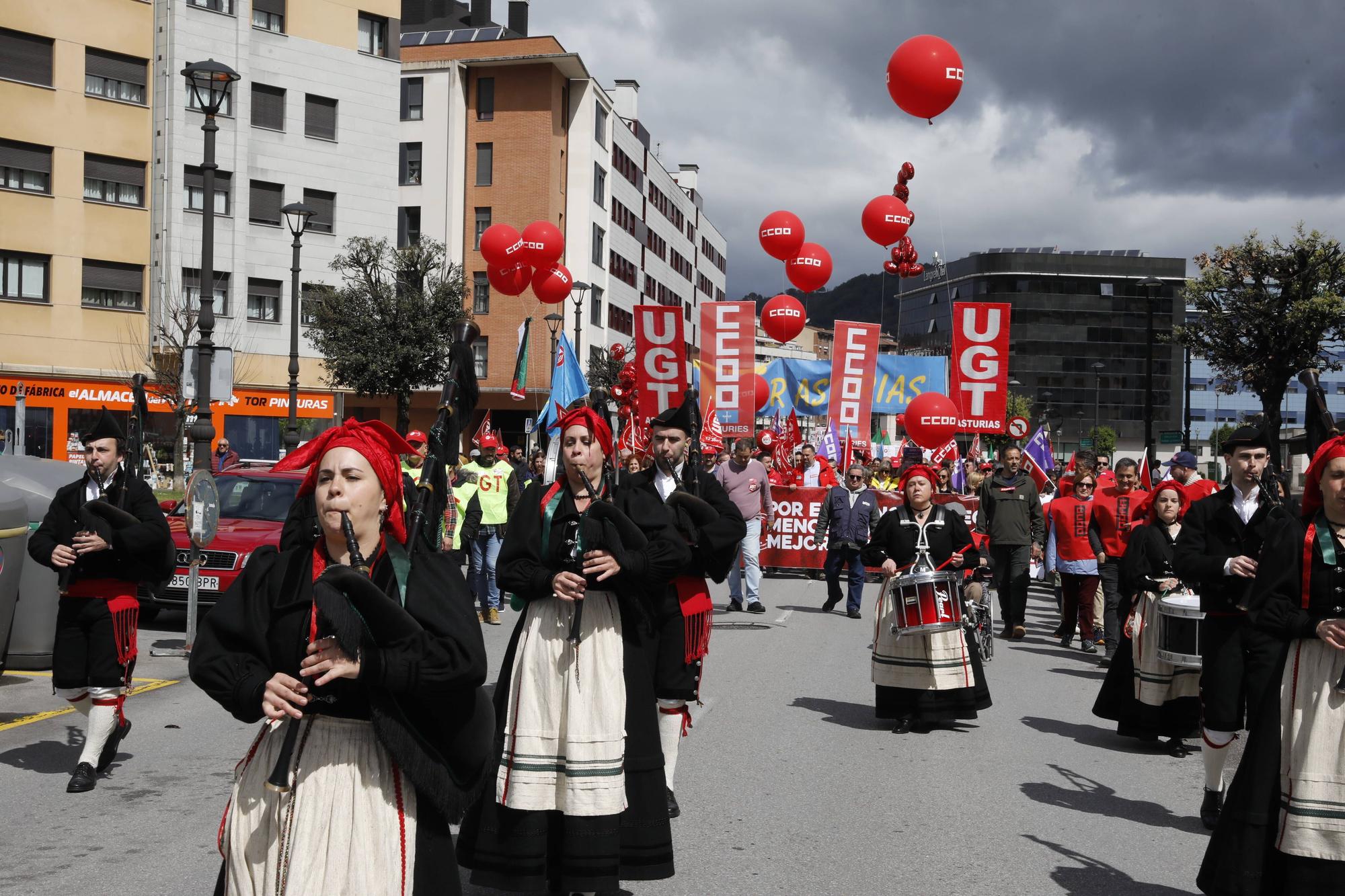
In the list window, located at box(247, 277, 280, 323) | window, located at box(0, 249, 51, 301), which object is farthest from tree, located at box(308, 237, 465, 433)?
window, located at box(0, 249, 51, 301)

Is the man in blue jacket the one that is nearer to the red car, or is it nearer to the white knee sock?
Answer: the red car

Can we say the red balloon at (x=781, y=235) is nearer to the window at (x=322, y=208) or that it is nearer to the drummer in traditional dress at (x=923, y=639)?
the drummer in traditional dress at (x=923, y=639)

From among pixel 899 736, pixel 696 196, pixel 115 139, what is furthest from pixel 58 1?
pixel 696 196

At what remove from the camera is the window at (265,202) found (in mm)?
41938

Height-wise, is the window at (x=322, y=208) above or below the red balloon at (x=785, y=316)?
above

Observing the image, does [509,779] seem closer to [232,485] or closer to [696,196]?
[232,485]

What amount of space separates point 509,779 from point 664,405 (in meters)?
14.0

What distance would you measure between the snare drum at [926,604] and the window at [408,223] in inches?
1961

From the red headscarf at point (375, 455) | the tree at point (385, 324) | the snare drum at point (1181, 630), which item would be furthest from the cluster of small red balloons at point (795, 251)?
the tree at point (385, 324)

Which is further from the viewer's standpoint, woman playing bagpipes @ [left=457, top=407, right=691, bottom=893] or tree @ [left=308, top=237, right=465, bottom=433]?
tree @ [left=308, top=237, right=465, bottom=433]

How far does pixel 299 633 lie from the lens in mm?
3291

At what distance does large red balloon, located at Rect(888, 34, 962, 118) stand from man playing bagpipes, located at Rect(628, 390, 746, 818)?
25.8 ft

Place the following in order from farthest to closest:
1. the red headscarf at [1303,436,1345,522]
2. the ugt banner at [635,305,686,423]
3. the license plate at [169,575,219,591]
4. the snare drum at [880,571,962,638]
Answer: the ugt banner at [635,305,686,423], the license plate at [169,575,219,591], the snare drum at [880,571,962,638], the red headscarf at [1303,436,1345,522]

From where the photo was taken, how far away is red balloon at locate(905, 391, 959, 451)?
794 inches
